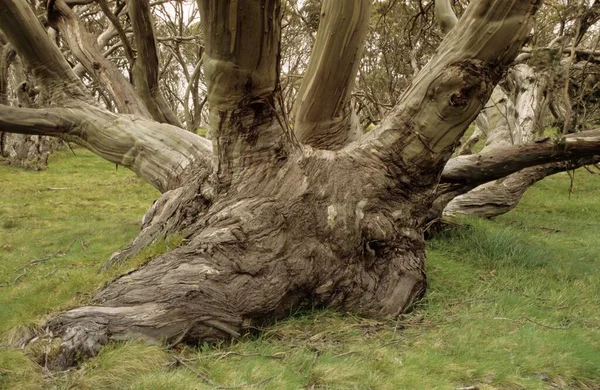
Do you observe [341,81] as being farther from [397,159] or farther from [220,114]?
[220,114]

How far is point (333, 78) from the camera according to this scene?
18.2 feet

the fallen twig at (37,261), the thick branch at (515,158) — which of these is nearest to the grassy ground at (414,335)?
the fallen twig at (37,261)

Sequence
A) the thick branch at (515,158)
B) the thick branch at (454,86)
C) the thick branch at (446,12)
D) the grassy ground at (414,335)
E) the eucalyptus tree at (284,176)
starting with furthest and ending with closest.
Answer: the thick branch at (446,12), the thick branch at (515,158), the thick branch at (454,86), the eucalyptus tree at (284,176), the grassy ground at (414,335)

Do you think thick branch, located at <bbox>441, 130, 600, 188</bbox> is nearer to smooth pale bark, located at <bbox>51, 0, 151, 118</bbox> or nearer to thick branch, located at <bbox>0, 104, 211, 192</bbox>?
thick branch, located at <bbox>0, 104, 211, 192</bbox>

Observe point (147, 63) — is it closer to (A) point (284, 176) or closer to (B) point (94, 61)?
(B) point (94, 61)

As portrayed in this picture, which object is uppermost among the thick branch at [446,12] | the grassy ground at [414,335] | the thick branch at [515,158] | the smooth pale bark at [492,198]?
the thick branch at [446,12]

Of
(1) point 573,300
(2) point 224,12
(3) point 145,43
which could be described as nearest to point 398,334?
(1) point 573,300

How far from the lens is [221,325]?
12.4 ft

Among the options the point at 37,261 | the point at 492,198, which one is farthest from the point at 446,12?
the point at 37,261

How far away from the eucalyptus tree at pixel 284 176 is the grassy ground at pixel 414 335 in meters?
0.24

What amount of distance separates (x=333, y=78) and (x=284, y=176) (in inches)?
59.1

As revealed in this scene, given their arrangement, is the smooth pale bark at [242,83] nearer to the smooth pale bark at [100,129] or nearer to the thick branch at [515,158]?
the smooth pale bark at [100,129]

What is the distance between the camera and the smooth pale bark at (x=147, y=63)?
→ 5746 mm

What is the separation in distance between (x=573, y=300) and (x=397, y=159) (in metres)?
2.14
